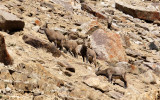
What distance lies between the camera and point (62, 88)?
24.7 ft

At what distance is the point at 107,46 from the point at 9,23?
493cm

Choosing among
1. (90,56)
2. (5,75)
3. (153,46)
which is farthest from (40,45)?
(153,46)

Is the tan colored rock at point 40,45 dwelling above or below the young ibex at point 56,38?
above

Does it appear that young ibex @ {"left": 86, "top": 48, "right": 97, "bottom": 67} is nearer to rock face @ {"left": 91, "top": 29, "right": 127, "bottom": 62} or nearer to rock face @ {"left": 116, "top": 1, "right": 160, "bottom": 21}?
rock face @ {"left": 91, "top": 29, "right": 127, "bottom": 62}

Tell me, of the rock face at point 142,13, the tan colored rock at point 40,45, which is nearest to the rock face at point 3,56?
the tan colored rock at point 40,45

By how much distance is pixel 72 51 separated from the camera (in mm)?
12281

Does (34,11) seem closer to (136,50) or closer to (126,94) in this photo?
(136,50)

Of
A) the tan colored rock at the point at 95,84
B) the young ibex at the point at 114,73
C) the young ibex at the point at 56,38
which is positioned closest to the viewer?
the tan colored rock at the point at 95,84

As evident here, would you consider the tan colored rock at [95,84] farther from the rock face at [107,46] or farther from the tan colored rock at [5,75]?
the rock face at [107,46]

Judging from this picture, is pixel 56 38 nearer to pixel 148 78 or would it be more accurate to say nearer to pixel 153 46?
pixel 148 78

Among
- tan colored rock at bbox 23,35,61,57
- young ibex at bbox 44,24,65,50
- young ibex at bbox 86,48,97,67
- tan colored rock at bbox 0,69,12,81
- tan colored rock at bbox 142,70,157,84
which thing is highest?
tan colored rock at bbox 0,69,12,81

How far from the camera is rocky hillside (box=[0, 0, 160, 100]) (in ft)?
23.8

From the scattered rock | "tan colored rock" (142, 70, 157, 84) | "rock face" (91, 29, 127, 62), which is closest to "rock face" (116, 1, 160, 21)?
the scattered rock

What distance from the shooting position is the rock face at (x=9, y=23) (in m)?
11.0
